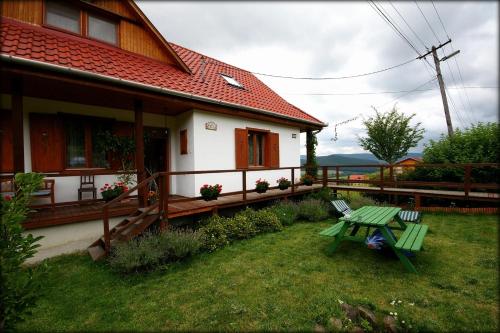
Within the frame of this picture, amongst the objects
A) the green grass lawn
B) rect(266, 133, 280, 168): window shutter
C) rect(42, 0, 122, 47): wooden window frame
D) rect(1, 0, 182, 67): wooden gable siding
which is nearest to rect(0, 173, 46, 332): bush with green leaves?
the green grass lawn

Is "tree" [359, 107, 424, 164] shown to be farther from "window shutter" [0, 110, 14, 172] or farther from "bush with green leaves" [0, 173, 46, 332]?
"window shutter" [0, 110, 14, 172]

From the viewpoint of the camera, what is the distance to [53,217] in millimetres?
4699

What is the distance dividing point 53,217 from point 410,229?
704cm

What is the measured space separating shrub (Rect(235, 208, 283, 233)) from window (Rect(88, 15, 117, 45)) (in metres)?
6.47

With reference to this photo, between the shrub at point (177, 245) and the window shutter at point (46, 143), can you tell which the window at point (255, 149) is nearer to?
the shrub at point (177, 245)

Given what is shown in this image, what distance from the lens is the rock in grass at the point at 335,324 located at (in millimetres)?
2613

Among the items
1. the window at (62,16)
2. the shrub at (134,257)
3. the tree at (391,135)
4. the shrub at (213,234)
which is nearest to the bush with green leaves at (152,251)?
the shrub at (134,257)

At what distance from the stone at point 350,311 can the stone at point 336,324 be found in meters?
0.19

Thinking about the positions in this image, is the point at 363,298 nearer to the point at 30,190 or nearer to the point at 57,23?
the point at 30,190

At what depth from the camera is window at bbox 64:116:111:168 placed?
20.5ft

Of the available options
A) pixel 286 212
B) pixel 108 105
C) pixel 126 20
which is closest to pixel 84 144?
pixel 108 105

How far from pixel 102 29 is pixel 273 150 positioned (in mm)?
6619

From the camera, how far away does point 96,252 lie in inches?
184

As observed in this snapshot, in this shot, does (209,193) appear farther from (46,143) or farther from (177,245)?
(46,143)
